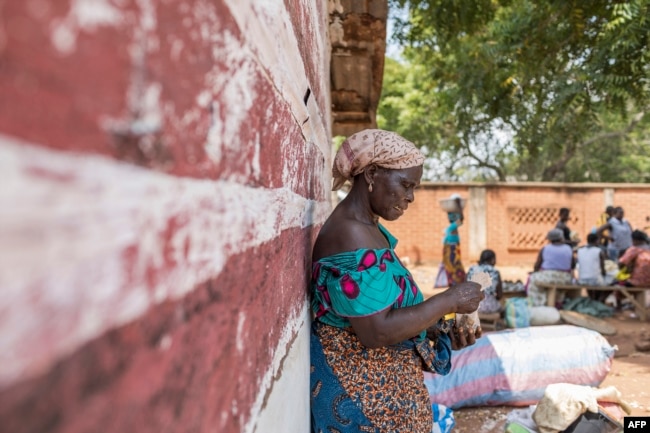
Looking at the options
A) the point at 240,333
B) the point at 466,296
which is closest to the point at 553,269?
the point at 466,296


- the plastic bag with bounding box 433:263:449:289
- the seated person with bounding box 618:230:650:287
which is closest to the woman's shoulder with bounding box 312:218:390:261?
the plastic bag with bounding box 433:263:449:289

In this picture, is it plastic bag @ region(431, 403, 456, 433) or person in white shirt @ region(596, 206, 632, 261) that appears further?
person in white shirt @ region(596, 206, 632, 261)

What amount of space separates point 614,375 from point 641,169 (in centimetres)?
1922

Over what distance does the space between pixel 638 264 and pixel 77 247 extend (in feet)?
28.2

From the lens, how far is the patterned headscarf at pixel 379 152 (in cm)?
158

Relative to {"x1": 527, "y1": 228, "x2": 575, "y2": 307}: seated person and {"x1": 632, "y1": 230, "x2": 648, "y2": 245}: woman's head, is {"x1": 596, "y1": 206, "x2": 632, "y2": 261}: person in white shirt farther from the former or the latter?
{"x1": 527, "y1": 228, "x2": 575, "y2": 307}: seated person

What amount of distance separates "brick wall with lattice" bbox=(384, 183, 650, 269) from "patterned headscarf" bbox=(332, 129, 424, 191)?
11.9 metres

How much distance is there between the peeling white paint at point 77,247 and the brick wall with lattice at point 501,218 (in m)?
13.2

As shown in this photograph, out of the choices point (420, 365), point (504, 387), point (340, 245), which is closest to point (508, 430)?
point (504, 387)

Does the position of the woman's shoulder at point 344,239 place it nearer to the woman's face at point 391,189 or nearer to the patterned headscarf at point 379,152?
the woman's face at point 391,189

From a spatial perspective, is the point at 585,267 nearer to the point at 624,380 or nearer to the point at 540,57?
the point at 624,380

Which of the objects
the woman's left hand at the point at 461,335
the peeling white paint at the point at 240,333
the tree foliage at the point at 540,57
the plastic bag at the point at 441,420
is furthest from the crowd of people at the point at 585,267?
the peeling white paint at the point at 240,333

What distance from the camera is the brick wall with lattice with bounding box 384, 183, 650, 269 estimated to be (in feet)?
44.3

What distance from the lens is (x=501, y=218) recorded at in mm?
13578
